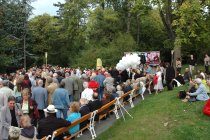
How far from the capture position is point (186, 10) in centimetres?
3128

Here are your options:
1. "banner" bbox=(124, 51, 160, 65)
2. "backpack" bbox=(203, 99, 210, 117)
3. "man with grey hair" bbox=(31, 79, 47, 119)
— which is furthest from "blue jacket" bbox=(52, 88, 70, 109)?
"banner" bbox=(124, 51, 160, 65)

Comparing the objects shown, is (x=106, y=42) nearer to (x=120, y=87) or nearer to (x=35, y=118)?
(x=120, y=87)

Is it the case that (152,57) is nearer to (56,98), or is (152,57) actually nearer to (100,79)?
(100,79)

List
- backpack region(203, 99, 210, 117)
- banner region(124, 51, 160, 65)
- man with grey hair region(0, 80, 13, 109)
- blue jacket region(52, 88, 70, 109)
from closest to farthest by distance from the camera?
man with grey hair region(0, 80, 13, 109) < blue jacket region(52, 88, 70, 109) < backpack region(203, 99, 210, 117) < banner region(124, 51, 160, 65)

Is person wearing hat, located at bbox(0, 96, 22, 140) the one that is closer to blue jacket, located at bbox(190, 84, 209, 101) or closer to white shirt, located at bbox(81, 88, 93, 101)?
white shirt, located at bbox(81, 88, 93, 101)

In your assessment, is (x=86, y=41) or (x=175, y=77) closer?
(x=175, y=77)

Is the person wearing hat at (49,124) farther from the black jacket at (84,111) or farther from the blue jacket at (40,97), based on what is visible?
the blue jacket at (40,97)

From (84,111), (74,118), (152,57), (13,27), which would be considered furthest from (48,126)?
(13,27)

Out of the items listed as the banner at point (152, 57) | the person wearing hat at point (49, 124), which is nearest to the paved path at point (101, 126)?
the person wearing hat at point (49, 124)

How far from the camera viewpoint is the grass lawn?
43.6ft

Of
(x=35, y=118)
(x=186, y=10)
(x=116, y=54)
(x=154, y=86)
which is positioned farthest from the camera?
(x=116, y=54)

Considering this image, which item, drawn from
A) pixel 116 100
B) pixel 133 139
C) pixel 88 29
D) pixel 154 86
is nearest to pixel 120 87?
pixel 116 100

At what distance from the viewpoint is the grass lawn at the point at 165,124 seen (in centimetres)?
1328

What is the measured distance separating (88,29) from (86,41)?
373 cm
